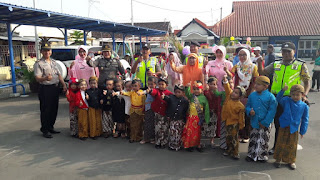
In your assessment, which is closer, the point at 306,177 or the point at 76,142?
the point at 306,177

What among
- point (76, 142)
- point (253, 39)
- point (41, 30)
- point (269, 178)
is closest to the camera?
point (269, 178)

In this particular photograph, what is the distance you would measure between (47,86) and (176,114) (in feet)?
8.41

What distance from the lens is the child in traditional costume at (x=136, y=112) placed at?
4.90 m

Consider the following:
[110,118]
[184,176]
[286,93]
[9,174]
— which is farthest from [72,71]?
[286,93]

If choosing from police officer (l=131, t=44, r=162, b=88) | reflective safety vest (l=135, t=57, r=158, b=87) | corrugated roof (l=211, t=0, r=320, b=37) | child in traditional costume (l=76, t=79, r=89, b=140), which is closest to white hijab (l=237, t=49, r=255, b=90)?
police officer (l=131, t=44, r=162, b=88)

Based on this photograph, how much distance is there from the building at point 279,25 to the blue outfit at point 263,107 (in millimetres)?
22714

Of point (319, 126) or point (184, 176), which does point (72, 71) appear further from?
point (319, 126)

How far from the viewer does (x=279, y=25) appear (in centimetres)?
2680

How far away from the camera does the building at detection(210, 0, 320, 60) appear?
25953mm

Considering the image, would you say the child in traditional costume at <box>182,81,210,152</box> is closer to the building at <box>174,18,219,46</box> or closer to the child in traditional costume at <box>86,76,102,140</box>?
the child in traditional costume at <box>86,76,102,140</box>

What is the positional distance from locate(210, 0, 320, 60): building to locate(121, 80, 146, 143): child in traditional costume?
22.3m

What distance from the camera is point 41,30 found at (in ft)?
75.9

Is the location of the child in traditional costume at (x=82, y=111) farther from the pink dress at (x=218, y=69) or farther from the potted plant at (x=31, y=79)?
the potted plant at (x=31, y=79)

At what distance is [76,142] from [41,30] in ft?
69.1
